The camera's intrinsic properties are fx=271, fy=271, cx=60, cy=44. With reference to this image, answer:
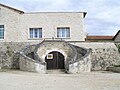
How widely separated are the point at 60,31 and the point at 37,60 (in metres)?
9.03

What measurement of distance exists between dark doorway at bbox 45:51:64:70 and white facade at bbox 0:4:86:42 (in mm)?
3765

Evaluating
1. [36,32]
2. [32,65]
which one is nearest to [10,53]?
[36,32]

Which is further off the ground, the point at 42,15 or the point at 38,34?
the point at 42,15

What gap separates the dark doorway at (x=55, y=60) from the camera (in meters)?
30.6

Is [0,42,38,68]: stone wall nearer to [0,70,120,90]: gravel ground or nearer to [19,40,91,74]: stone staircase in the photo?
[19,40,91,74]: stone staircase

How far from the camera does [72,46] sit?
95.3 feet

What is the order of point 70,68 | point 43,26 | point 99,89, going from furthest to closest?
point 43,26
point 70,68
point 99,89

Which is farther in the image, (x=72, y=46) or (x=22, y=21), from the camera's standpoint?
(x=22, y=21)

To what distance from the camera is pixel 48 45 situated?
29.2m

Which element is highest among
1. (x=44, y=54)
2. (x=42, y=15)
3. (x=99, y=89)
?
(x=42, y=15)

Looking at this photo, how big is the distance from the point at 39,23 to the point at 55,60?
5.91 m

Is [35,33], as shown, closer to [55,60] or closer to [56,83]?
[55,60]

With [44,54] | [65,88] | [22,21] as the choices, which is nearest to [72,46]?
[44,54]

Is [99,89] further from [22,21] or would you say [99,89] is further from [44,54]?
[22,21]
